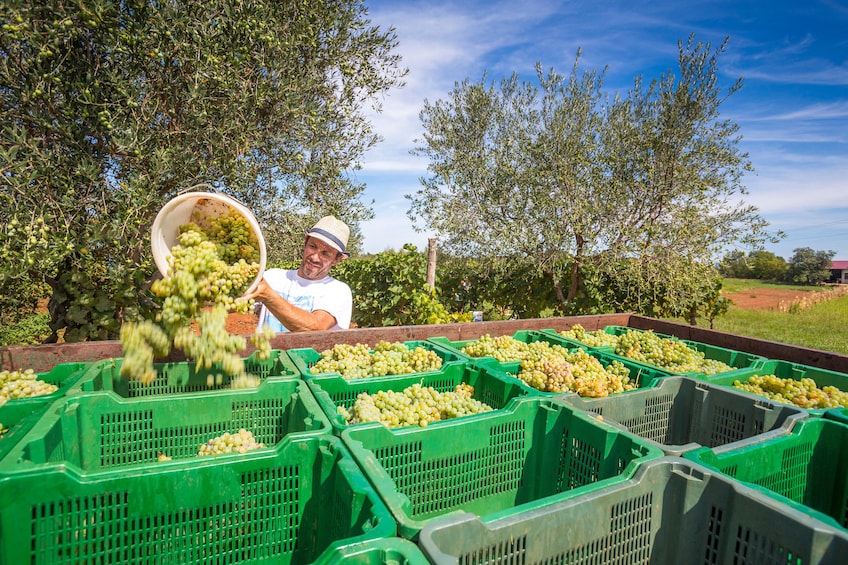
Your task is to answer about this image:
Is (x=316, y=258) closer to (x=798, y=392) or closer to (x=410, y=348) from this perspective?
(x=410, y=348)

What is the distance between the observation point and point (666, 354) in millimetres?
3455

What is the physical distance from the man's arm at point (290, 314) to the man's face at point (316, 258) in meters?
0.47

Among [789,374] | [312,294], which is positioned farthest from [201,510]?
[789,374]

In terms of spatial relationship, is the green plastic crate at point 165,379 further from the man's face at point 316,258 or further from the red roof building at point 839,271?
the red roof building at point 839,271

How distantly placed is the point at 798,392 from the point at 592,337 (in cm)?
153

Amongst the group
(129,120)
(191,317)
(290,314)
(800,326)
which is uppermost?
(129,120)

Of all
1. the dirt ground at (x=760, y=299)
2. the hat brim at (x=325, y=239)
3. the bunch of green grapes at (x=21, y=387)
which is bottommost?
the dirt ground at (x=760, y=299)

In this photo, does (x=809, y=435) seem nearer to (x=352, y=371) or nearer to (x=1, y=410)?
(x=352, y=371)

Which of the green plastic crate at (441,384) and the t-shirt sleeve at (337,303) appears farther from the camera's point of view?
the t-shirt sleeve at (337,303)

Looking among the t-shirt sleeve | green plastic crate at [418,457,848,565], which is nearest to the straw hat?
the t-shirt sleeve

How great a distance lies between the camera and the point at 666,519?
1.53 metres

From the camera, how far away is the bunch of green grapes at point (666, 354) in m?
3.30

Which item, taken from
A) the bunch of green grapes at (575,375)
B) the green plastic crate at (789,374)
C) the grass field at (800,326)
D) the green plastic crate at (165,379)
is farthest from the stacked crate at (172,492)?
the grass field at (800,326)

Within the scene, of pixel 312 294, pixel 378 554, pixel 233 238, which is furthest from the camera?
pixel 312 294
